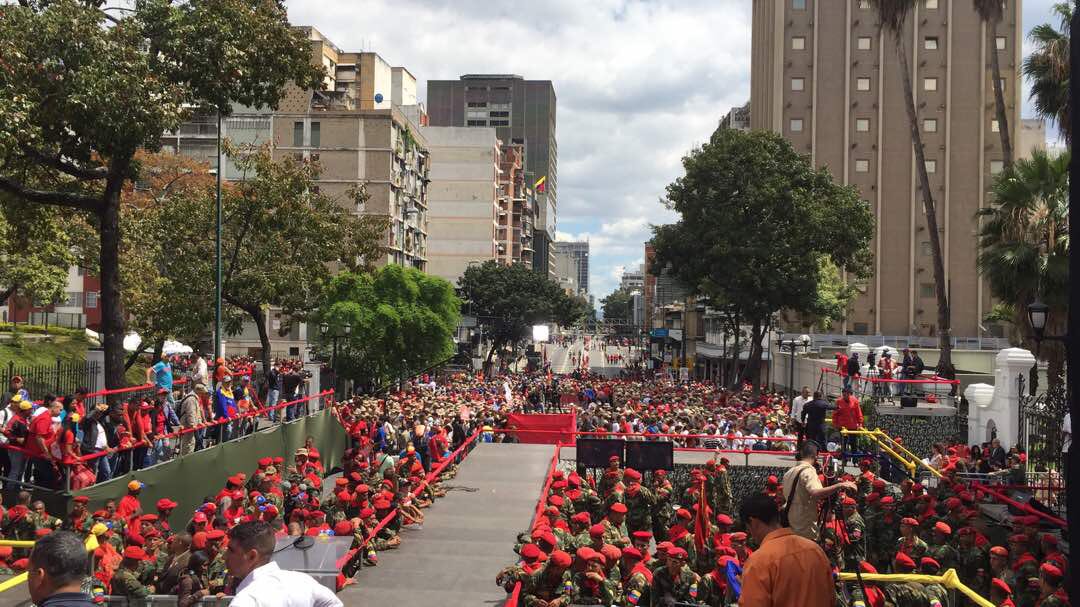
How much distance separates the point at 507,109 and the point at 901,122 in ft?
442

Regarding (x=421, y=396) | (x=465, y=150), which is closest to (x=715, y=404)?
(x=421, y=396)

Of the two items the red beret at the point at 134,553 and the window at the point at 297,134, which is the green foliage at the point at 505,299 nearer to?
the window at the point at 297,134

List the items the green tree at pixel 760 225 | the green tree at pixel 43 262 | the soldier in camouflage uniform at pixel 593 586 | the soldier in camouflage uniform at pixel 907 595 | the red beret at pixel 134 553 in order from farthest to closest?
the green tree at pixel 760 225, the green tree at pixel 43 262, the red beret at pixel 134 553, the soldier in camouflage uniform at pixel 593 586, the soldier in camouflage uniform at pixel 907 595

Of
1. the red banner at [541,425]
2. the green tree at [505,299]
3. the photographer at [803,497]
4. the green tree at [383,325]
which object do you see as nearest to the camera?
the photographer at [803,497]

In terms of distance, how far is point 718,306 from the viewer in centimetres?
4481

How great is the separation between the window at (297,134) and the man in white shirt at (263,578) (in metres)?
57.7

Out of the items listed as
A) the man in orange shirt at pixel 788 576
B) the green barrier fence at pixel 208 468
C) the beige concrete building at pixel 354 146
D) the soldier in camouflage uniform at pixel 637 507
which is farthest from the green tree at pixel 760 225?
the man in orange shirt at pixel 788 576

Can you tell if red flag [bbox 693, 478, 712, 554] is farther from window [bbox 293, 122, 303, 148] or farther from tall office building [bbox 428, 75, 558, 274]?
tall office building [bbox 428, 75, 558, 274]

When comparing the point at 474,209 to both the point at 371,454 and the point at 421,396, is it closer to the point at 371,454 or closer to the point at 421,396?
the point at 421,396

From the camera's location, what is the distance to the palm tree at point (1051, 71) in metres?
22.4

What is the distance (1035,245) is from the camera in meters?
19.5

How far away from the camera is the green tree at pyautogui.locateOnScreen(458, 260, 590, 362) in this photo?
246ft

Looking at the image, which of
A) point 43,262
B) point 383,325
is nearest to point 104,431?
point 43,262

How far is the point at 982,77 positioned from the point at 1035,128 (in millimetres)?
14901
